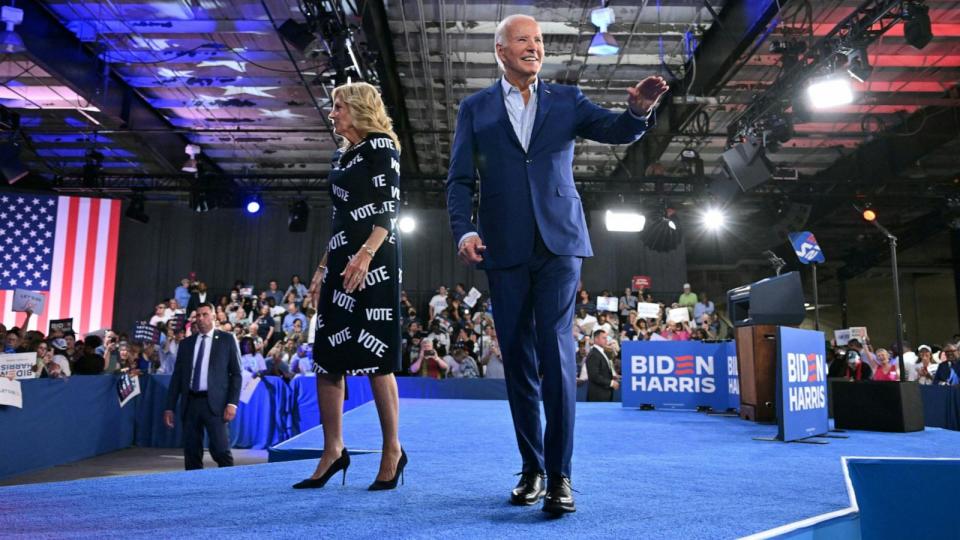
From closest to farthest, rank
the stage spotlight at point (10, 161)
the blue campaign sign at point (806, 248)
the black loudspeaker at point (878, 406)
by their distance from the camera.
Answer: the black loudspeaker at point (878, 406) → the blue campaign sign at point (806, 248) → the stage spotlight at point (10, 161)

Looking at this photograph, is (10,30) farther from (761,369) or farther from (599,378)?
(761,369)

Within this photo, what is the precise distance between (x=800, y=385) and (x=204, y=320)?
488 centimetres

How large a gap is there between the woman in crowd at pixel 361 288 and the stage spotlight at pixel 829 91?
7.43 m

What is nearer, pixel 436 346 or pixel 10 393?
pixel 10 393

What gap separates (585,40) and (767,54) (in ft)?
9.03

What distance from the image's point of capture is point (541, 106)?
202 cm

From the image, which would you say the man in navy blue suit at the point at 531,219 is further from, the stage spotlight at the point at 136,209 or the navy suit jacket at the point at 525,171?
the stage spotlight at the point at 136,209

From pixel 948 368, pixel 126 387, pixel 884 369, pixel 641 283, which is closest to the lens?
pixel 126 387

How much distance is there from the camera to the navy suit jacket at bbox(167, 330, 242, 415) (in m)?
5.73

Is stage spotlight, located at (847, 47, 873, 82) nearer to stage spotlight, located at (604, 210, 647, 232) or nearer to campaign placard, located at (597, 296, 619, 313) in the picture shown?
campaign placard, located at (597, 296, 619, 313)

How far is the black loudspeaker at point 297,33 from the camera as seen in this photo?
25.5 feet

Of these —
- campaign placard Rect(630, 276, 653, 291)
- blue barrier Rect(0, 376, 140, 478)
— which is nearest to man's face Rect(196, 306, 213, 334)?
blue barrier Rect(0, 376, 140, 478)

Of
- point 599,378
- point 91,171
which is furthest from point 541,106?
point 91,171

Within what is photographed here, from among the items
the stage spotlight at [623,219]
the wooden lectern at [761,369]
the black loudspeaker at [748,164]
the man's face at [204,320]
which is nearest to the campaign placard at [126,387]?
the man's face at [204,320]
